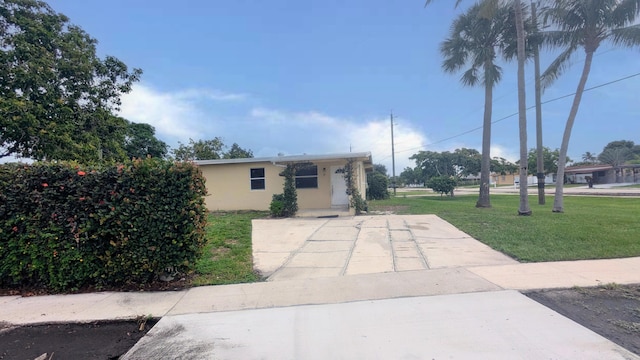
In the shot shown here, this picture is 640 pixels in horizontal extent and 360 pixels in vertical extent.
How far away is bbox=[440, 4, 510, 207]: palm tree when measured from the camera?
619 inches

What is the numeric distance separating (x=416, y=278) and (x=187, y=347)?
11.1 feet

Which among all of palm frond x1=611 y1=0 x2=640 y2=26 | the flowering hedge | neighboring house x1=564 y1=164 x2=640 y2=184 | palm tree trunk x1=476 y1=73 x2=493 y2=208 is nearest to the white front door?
palm tree trunk x1=476 y1=73 x2=493 y2=208

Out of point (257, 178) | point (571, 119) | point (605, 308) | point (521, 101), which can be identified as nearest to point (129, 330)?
A: point (605, 308)

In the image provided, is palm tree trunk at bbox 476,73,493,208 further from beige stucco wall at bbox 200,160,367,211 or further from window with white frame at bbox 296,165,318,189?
window with white frame at bbox 296,165,318,189

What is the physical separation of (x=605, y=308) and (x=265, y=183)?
43.1ft

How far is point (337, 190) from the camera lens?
49.5 ft

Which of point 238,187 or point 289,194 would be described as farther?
point 238,187

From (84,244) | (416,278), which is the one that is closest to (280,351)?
(416,278)

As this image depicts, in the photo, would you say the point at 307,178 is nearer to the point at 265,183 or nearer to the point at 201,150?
the point at 265,183

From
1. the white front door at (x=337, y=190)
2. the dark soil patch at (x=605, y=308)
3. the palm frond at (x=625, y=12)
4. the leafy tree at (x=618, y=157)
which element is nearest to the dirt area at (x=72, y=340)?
the dark soil patch at (x=605, y=308)

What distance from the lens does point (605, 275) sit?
4859 millimetres

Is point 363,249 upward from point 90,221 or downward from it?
downward

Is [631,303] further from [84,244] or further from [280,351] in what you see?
[84,244]

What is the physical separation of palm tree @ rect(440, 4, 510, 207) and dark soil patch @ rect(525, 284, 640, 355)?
43.5 ft
